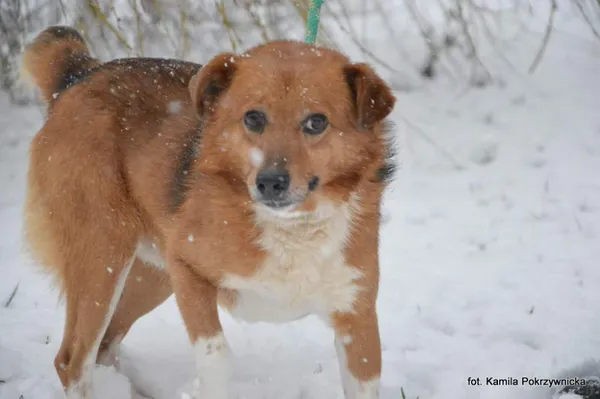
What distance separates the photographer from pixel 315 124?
2.92m

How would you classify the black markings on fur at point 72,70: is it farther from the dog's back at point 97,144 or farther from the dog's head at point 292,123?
the dog's head at point 292,123

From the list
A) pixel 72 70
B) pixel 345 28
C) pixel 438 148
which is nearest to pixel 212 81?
pixel 72 70

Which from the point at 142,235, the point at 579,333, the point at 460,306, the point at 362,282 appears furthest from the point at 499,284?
the point at 142,235

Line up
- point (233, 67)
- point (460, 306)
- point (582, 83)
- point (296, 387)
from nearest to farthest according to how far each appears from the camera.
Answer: point (233, 67) < point (296, 387) < point (460, 306) < point (582, 83)

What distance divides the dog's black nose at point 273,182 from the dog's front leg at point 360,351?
650 millimetres

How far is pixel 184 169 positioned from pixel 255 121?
1.82 ft

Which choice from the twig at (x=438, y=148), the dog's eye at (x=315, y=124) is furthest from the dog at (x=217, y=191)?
the twig at (x=438, y=148)

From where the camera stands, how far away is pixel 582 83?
6758 millimetres

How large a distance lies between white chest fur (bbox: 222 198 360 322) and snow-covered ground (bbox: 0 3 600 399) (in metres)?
0.86

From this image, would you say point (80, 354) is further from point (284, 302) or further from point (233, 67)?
point (233, 67)

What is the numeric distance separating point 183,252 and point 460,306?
198 centimetres

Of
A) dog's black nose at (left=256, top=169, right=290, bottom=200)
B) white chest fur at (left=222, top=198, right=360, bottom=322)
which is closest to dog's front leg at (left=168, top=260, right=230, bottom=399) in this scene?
white chest fur at (left=222, top=198, right=360, bottom=322)

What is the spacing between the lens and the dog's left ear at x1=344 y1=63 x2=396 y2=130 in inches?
118

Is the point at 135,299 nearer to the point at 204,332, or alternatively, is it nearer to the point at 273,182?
the point at 204,332
